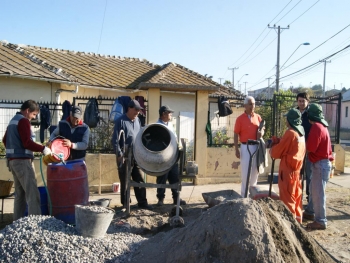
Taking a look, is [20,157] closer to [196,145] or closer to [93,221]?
[93,221]

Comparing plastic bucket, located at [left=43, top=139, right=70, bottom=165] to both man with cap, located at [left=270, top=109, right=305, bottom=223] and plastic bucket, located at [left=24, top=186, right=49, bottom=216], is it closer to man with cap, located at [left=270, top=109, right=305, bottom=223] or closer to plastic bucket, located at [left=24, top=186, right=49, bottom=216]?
plastic bucket, located at [left=24, top=186, right=49, bottom=216]

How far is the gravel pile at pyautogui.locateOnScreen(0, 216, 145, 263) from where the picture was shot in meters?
3.79

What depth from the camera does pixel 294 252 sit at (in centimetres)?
342

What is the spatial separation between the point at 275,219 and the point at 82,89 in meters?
11.9

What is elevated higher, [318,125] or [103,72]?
[103,72]

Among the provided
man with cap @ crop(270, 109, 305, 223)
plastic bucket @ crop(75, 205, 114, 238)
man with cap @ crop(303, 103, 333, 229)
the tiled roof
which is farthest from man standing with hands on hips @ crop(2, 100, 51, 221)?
the tiled roof

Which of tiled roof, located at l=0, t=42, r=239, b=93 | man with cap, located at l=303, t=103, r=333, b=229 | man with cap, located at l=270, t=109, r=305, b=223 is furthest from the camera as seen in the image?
tiled roof, located at l=0, t=42, r=239, b=93

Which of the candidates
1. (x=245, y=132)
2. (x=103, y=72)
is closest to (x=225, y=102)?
(x=245, y=132)

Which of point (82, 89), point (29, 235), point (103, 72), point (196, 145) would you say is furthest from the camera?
point (103, 72)

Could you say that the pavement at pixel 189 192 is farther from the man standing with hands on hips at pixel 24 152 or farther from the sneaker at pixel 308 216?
the sneaker at pixel 308 216

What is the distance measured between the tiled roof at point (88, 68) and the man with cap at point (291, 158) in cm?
628

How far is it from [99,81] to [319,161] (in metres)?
11.0

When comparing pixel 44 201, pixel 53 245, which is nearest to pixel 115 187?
pixel 44 201

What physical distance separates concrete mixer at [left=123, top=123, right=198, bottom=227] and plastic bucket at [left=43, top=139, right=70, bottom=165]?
34.5 inches
